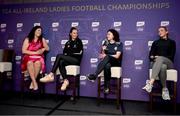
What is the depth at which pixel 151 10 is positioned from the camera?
4129mm

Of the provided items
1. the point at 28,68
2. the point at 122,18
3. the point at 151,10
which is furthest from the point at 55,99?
the point at 151,10

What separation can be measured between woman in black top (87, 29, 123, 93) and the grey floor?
1.38ft

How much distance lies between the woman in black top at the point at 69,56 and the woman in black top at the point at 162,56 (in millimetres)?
1316

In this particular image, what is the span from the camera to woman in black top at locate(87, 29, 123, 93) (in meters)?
3.61

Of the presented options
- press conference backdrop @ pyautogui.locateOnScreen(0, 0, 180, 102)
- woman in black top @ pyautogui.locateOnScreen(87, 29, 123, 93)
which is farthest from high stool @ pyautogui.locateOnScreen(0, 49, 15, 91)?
woman in black top @ pyautogui.locateOnScreen(87, 29, 123, 93)

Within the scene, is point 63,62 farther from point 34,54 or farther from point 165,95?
point 165,95

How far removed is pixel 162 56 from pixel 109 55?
87cm

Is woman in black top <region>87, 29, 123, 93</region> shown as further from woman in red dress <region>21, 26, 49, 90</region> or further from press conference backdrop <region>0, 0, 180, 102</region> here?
woman in red dress <region>21, 26, 49, 90</region>

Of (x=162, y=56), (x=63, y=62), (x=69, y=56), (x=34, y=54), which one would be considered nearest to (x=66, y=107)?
(x=63, y=62)

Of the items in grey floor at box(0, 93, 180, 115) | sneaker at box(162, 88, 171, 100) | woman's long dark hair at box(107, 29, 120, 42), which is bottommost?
grey floor at box(0, 93, 180, 115)

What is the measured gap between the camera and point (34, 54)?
13.4 ft

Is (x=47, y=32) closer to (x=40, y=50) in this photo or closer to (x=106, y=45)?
(x=40, y=50)

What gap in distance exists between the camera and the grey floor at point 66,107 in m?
3.16

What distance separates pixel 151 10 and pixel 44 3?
2250mm
